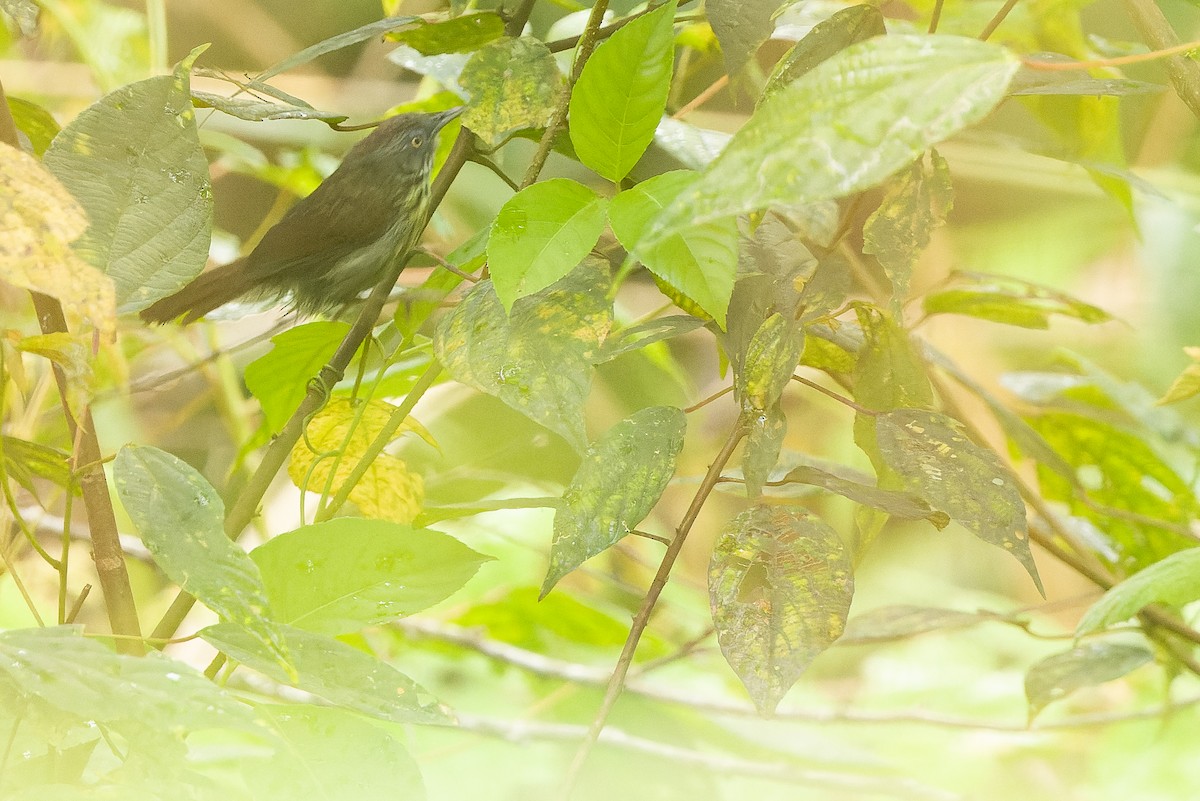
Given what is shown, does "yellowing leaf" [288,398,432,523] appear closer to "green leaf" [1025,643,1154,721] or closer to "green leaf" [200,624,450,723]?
"green leaf" [200,624,450,723]

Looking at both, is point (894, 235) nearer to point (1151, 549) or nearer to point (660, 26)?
point (660, 26)

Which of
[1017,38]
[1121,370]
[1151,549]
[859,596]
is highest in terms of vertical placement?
[1017,38]

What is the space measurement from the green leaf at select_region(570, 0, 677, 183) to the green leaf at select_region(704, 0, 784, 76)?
0.08 metres

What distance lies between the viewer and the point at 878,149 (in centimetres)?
26

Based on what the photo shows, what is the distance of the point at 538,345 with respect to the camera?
414 millimetres

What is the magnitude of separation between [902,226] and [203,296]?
549 mm

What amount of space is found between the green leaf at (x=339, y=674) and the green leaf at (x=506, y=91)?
28 centimetres

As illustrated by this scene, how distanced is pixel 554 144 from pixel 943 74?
Answer: 0.99 ft

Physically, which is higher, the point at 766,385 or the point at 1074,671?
the point at 766,385

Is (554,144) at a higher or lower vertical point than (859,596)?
higher

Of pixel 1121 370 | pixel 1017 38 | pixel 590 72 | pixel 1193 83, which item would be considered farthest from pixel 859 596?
pixel 590 72

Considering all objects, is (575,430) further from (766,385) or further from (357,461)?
(357,461)

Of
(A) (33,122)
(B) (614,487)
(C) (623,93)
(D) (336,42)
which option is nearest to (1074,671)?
(B) (614,487)

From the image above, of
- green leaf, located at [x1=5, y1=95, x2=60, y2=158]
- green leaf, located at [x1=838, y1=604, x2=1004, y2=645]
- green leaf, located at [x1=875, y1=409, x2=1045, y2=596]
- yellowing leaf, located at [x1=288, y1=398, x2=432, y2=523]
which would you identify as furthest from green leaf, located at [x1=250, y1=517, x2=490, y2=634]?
green leaf, located at [x1=838, y1=604, x2=1004, y2=645]
